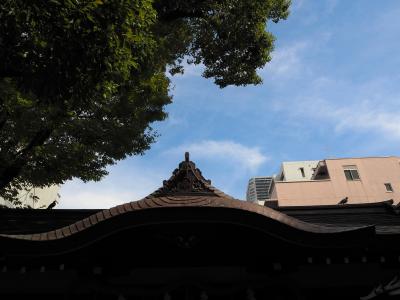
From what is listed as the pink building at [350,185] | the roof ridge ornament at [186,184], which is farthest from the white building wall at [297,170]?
the roof ridge ornament at [186,184]

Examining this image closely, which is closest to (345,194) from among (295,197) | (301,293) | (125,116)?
(295,197)

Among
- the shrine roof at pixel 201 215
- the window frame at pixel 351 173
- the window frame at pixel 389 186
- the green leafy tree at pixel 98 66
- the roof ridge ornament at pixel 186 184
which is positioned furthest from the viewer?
the window frame at pixel 351 173

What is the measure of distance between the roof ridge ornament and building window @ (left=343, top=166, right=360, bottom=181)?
99.8 feet

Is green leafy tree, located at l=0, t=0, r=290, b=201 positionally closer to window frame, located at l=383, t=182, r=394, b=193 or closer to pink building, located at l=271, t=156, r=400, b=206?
pink building, located at l=271, t=156, r=400, b=206

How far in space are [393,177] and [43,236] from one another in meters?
33.7

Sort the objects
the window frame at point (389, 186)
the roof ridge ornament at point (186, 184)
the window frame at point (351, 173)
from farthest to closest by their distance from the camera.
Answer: the window frame at point (351, 173)
the window frame at point (389, 186)
the roof ridge ornament at point (186, 184)

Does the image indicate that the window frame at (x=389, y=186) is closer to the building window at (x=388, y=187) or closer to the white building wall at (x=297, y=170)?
the building window at (x=388, y=187)

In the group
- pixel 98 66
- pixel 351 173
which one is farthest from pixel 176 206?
pixel 351 173

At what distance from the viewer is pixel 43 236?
197 inches

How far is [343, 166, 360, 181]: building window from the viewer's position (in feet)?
109

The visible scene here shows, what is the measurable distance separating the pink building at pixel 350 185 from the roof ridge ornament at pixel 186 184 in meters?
27.3

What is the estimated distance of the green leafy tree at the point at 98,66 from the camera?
6.23m

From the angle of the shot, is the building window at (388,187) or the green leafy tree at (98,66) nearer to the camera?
the green leafy tree at (98,66)

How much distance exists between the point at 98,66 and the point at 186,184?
8.84 feet
